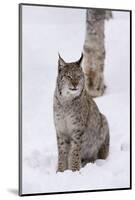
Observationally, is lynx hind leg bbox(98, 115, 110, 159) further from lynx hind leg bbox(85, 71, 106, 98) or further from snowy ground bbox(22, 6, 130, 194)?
lynx hind leg bbox(85, 71, 106, 98)

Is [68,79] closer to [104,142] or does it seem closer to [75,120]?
[75,120]

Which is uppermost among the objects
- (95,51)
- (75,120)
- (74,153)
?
(95,51)

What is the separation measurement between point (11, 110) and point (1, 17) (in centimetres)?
55

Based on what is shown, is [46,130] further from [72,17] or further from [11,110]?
[72,17]

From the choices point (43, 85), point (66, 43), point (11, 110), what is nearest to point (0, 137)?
point (11, 110)

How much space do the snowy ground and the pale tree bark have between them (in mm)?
36

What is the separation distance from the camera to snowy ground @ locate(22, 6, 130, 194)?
353 centimetres

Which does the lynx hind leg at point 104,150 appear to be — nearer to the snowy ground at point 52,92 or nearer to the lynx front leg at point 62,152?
the snowy ground at point 52,92

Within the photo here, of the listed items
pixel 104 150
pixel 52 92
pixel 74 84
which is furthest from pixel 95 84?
pixel 104 150

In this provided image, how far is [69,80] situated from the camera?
141 inches

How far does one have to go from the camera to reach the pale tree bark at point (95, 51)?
146 inches

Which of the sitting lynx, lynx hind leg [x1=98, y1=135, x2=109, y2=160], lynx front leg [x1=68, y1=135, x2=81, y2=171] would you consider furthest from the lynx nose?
lynx hind leg [x1=98, y1=135, x2=109, y2=160]

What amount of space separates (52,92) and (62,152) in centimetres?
36

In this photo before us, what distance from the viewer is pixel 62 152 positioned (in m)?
3.62
